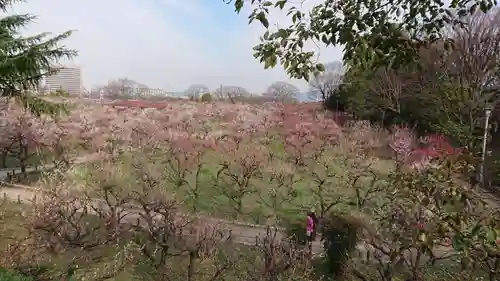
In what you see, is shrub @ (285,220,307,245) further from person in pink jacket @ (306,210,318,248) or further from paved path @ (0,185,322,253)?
paved path @ (0,185,322,253)

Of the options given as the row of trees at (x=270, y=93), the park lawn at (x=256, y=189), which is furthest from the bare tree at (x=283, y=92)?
the park lawn at (x=256, y=189)

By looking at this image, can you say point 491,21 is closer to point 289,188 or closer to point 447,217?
point 289,188

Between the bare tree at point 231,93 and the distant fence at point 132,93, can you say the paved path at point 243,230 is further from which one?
the distant fence at point 132,93

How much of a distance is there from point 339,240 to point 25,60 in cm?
597

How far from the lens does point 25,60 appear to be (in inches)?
244

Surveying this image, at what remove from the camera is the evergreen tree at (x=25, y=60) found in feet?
20.4

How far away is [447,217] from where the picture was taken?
137 cm

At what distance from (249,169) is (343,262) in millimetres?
4934

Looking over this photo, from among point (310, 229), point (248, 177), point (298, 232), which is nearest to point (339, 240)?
point (310, 229)

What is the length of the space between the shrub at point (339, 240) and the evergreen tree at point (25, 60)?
5.24 metres

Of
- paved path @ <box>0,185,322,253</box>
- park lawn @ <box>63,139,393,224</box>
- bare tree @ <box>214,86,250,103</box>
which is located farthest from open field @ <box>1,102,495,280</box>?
bare tree @ <box>214,86,250,103</box>

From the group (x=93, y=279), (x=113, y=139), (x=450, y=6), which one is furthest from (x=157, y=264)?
(x=113, y=139)

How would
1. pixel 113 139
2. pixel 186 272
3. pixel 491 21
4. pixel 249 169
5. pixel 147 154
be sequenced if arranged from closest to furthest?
pixel 186 272, pixel 249 169, pixel 491 21, pixel 147 154, pixel 113 139

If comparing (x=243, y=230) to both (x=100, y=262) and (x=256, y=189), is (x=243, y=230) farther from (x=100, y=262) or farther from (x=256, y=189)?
(x=100, y=262)
